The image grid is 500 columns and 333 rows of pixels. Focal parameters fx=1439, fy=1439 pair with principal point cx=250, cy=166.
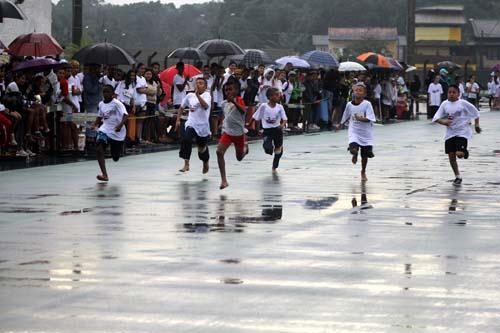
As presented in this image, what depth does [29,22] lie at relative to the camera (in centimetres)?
3725

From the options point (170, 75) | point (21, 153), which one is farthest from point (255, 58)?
point (21, 153)

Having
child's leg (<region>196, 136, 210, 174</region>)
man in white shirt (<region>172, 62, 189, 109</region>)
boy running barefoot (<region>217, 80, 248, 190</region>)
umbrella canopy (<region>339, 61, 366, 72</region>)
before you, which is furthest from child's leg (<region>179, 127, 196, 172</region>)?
umbrella canopy (<region>339, 61, 366, 72</region>)

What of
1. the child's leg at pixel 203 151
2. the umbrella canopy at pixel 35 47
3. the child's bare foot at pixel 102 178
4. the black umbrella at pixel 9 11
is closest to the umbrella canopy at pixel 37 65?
the black umbrella at pixel 9 11

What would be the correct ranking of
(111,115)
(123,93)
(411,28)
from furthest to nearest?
(411,28) < (123,93) < (111,115)

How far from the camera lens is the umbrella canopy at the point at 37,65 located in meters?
24.8

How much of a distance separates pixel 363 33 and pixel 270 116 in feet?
426

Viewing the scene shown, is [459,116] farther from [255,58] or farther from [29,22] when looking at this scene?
[255,58]

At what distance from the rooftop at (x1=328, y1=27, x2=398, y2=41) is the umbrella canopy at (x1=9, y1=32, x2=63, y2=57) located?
392ft

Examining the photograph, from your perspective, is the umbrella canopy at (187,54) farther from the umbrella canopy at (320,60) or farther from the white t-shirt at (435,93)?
the white t-shirt at (435,93)

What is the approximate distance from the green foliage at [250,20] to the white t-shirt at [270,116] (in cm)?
10483

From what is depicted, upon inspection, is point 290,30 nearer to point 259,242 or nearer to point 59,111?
point 59,111

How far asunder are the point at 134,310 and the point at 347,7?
155238mm

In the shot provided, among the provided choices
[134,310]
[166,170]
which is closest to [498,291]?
[134,310]

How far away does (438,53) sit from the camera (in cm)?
13738
